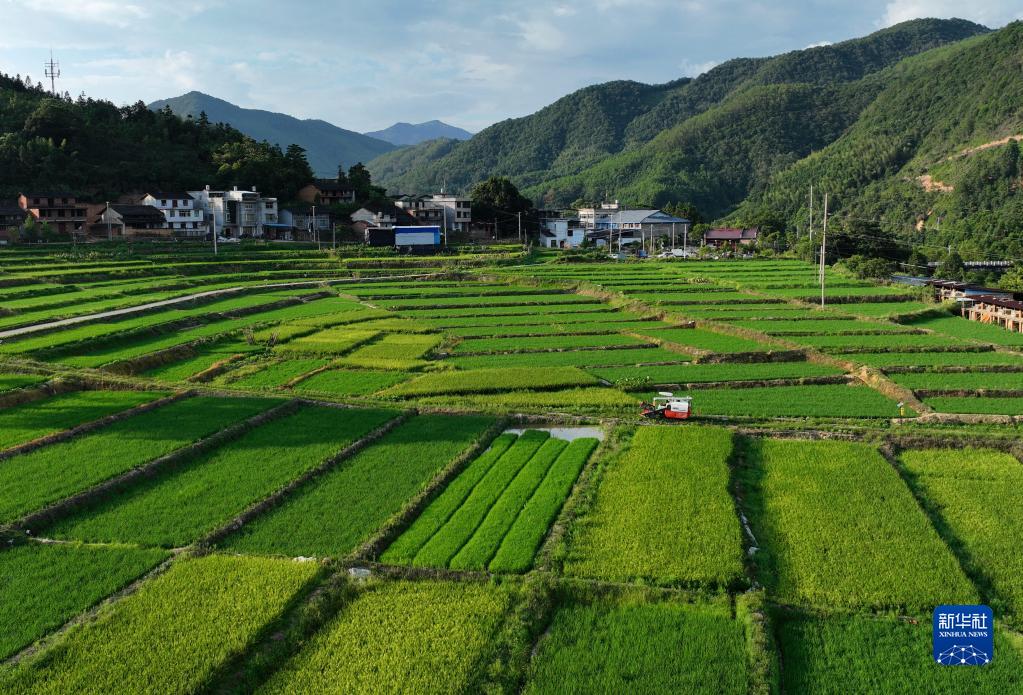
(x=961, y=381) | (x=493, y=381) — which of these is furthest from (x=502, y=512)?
(x=961, y=381)

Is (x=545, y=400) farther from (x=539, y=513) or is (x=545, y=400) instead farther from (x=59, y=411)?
(x=59, y=411)

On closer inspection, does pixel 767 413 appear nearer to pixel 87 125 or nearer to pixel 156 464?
pixel 156 464

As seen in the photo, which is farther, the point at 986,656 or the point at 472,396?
the point at 472,396

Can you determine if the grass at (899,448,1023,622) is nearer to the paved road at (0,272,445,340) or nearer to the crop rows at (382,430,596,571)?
the crop rows at (382,430,596,571)

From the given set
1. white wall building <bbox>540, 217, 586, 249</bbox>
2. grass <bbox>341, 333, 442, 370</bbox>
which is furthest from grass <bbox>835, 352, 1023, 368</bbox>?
white wall building <bbox>540, 217, 586, 249</bbox>

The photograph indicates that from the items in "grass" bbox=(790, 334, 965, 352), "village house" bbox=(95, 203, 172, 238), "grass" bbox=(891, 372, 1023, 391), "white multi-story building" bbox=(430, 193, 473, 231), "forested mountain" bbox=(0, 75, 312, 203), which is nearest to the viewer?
"grass" bbox=(891, 372, 1023, 391)

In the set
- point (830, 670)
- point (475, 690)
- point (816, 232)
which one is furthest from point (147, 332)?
point (816, 232)
